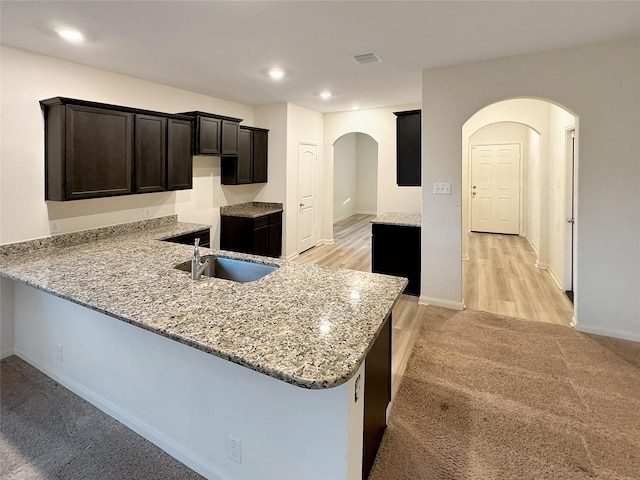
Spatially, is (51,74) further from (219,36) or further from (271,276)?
(271,276)

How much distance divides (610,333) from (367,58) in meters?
3.41

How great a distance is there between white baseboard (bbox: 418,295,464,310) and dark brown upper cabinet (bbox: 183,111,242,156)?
3247 mm

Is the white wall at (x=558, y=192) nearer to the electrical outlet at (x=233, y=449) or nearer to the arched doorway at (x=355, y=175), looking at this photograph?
the electrical outlet at (x=233, y=449)

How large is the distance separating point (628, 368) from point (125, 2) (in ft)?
14.4

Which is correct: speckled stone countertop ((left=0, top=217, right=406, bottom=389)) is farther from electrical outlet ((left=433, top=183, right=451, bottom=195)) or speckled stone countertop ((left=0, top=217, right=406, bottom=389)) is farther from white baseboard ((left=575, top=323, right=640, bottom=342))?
white baseboard ((left=575, top=323, right=640, bottom=342))

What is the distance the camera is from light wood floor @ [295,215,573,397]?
3.49 meters

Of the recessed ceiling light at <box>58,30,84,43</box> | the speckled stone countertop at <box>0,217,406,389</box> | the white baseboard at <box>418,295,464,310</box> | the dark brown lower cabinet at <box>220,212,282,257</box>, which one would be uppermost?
the recessed ceiling light at <box>58,30,84,43</box>

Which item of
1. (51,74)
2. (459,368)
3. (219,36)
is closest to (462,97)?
(219,36)

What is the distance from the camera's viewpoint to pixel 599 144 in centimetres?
308

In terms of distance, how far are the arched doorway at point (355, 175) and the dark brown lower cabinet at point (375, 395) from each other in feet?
29.1

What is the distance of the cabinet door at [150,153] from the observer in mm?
3500

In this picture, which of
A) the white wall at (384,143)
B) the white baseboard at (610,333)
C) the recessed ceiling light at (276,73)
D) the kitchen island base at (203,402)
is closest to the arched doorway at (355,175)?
the white wall at (384,143)

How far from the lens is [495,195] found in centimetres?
816

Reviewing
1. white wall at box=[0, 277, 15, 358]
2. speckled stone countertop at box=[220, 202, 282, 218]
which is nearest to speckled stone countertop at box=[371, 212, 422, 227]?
speckled stone countertop at box=[220, 202, 282, 218]
